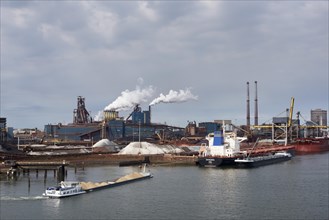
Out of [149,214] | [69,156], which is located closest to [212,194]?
[149,214]

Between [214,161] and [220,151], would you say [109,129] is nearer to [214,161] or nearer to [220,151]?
[220,151]

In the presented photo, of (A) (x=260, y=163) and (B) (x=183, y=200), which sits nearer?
(B) (x=183, y=200)

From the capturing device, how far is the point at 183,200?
90.4 feet

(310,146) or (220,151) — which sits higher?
(310,146)

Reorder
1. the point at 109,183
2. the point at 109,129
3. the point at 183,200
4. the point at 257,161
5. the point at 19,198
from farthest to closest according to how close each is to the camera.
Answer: the point at 109,129, the point at 257,161, the point at 109,183, the point at 19,198, the point at 183,200

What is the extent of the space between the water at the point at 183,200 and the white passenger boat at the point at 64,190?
570 millimetres

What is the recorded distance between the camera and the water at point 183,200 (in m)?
Result: 23.7

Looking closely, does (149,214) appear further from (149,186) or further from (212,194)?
(149,186)

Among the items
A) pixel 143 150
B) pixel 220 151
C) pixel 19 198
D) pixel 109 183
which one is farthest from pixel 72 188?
pixel 143 150

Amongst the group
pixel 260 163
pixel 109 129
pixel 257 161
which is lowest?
pixel 260 163

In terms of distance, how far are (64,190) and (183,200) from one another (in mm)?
7610

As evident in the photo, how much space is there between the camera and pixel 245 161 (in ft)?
163

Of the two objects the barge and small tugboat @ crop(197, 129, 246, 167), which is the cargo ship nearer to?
small tugboat @ crop(197, 129, 246, 167)

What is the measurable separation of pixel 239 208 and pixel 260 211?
130 centimetres
